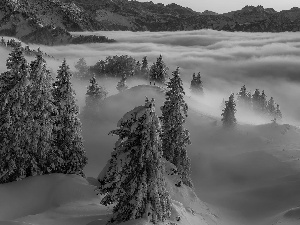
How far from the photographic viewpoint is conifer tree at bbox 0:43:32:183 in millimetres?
31781

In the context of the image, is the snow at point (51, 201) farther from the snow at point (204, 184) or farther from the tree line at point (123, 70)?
the tree line at point (123, 70)

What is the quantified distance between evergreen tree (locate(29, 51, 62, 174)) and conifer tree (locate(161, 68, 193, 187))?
14411mm

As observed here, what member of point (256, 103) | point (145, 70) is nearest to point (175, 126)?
point (256, 103)

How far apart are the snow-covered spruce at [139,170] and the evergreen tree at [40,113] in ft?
44.4

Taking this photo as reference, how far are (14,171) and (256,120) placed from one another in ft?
306

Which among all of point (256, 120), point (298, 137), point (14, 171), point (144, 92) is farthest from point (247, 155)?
point (256, 120)

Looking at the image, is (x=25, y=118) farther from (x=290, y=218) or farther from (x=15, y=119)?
(x=290, y=218)

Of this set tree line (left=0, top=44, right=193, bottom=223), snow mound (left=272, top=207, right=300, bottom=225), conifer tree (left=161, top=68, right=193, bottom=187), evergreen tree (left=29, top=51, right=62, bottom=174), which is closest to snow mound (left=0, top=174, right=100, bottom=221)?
tree line (left=0, top=44, right=193, bottom=223)

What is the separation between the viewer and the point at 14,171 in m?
32.7

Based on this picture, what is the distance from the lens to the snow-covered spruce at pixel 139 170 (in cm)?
2067

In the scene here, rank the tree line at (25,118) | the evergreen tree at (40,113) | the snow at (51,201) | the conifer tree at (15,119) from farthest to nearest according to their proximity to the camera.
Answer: the evergreen tree at (40,113) < the tree line at (25,118) < the conifer tree at (15,119) < the snow at (51,201)

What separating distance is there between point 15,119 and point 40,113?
2215 millimetres

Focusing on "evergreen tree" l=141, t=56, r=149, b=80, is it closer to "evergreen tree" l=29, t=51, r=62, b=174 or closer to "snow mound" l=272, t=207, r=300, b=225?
"snow mound" l=272, t=207, r=300, b=225

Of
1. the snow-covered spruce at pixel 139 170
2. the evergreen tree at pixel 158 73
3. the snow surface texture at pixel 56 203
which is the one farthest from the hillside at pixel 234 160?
the snow-covered spruce at pixel 139 170
